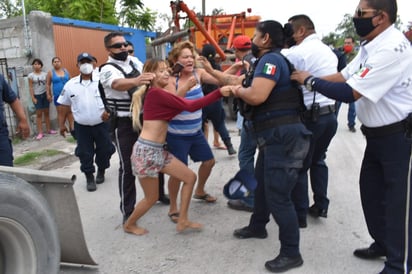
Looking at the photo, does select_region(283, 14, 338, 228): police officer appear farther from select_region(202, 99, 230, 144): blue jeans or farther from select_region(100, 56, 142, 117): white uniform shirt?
select_region(202, 99, 230, 144): blue jeans

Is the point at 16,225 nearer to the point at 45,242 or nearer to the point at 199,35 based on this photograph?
the point at 45,242

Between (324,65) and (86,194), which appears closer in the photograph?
(324,65)

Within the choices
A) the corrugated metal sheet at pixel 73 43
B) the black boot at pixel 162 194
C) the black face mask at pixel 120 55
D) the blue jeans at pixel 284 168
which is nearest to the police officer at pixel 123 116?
the black face mask at pixel 120 55

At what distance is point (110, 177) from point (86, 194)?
0.67m

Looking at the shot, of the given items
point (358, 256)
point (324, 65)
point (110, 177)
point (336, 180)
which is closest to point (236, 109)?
point (324, 65)

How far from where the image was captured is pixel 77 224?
2.66 m

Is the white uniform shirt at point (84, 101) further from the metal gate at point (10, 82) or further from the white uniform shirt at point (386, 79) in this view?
the metal gate at point (10, 82)

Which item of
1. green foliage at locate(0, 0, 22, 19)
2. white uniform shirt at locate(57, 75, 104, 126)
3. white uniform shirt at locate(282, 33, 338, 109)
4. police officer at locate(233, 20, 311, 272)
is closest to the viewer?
police officer at locate(233, 20, 311, 272)

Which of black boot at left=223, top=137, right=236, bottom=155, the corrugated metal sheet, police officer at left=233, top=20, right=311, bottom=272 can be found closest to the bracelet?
police officer at left=233, top=20, right=311, bottom=272

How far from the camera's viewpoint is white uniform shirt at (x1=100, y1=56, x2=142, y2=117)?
11.8ft

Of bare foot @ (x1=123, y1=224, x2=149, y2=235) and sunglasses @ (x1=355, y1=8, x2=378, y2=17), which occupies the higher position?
sunglasses @ (x1=355, y1=8, x2=378, y2=17)

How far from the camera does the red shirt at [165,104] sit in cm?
318

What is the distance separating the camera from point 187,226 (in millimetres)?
3623

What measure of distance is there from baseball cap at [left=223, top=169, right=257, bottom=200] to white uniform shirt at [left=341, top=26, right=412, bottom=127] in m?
1.07
